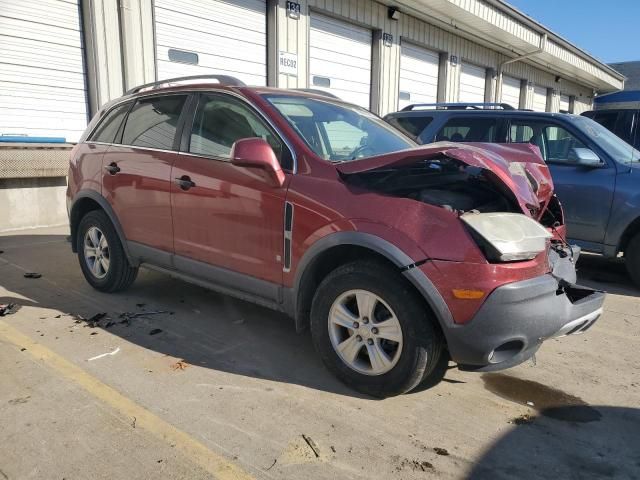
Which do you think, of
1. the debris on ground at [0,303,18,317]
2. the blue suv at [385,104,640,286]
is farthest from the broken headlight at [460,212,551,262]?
the debris on ground at [0,303,18,317]

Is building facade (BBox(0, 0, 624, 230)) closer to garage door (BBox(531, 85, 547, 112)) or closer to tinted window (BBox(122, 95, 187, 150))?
tinted window (BBox(122, 95, 187, 150))

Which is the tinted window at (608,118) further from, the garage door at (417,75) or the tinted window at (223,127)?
the tinted window at (223,127)

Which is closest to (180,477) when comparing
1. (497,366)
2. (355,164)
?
(497,366)

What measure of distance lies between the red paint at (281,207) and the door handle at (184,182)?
0.08 ft

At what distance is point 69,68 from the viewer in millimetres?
8289

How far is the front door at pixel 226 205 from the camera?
11.3ft

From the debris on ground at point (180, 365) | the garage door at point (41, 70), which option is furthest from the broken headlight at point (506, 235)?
the garage door at point (41, 70)

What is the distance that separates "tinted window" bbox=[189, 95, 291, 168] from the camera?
3.65 metres

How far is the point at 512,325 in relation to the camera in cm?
271

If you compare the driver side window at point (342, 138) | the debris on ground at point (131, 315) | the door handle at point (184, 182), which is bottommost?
the debris on ground at point (131, 315)

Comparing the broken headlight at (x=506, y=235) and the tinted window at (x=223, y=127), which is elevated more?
the tinted window at (x=223, y=127)

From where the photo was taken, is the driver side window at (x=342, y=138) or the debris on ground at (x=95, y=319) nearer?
the driver side window at (x=342, y=138)

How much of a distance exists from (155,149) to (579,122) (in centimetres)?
467

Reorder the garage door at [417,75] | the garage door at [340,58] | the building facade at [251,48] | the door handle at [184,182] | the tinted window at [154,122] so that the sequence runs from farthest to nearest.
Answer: the garage door at [417,75]
the garage door at [340,58]
the building facade at [251,48]
the tinted window at [154,122]
the door handle at [184,182]
